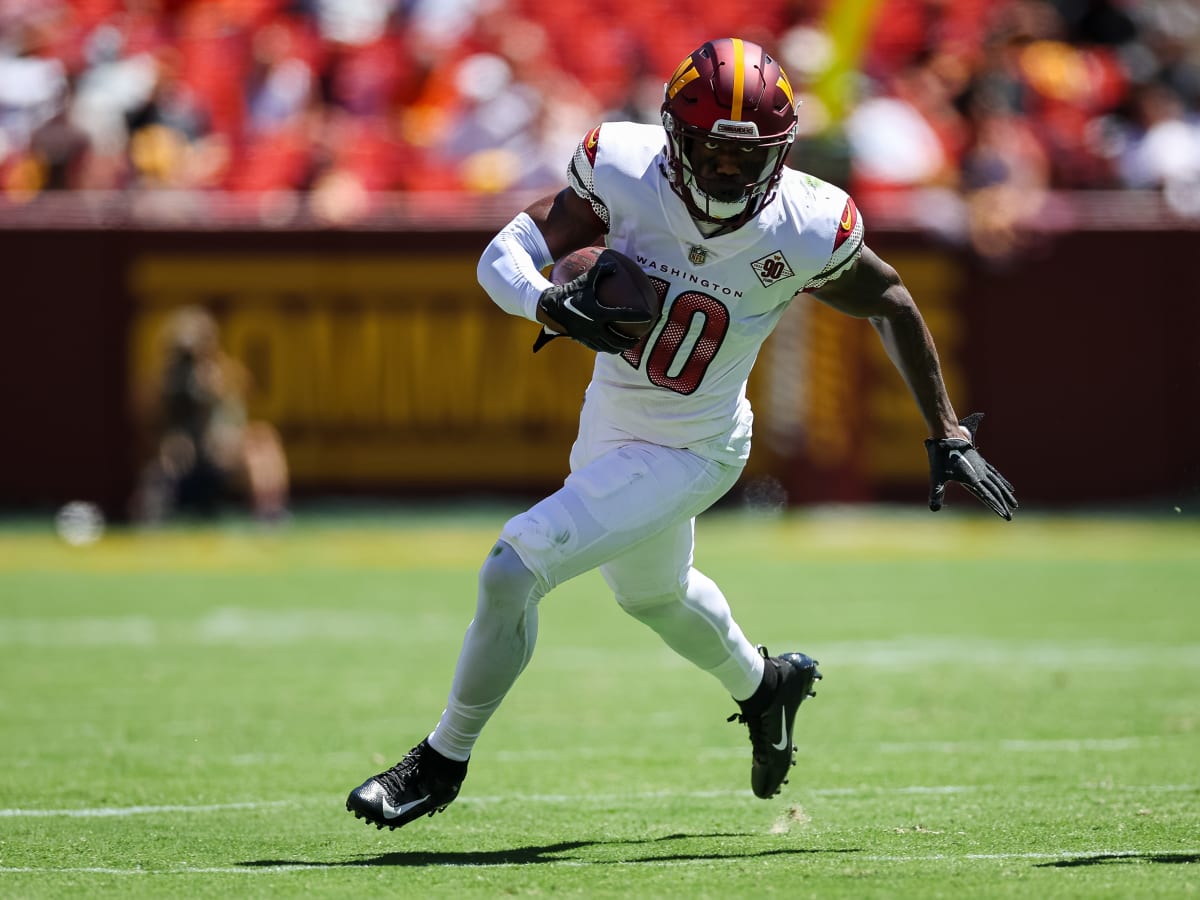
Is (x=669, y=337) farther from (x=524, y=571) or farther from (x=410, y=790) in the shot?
(x=410, y=790)

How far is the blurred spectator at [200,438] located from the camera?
13375 millimetres

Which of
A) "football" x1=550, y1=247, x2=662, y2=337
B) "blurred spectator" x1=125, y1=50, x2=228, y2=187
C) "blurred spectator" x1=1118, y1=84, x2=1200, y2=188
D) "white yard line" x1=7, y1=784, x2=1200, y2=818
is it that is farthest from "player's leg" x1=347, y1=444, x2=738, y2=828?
"blurred spectator" x1=1118, y1=84, x2=1200, y2=188

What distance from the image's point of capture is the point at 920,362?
17.1 ft

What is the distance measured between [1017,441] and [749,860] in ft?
33.3

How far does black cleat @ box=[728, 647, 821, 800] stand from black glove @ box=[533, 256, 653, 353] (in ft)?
4.45

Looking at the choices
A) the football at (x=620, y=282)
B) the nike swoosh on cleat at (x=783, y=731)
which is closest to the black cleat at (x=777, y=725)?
the nike swoosh on cleat at (x=783, y=731)

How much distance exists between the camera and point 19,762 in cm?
621

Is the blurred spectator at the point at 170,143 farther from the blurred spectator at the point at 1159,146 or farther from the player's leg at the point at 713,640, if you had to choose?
the player's leg at the point at 713,640

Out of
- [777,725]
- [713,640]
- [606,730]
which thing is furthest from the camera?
[606,730]

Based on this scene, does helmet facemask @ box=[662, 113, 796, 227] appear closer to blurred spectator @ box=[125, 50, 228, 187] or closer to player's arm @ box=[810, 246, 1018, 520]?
player's arm @ box=[810, 246, 1018, 520]

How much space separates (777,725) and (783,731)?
0.03m

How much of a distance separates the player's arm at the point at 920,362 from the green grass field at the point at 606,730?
3.10ft

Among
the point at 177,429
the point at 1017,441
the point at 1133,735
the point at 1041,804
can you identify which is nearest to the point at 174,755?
the point at 1041,804

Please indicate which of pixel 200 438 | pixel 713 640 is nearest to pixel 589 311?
pixel 713 640
